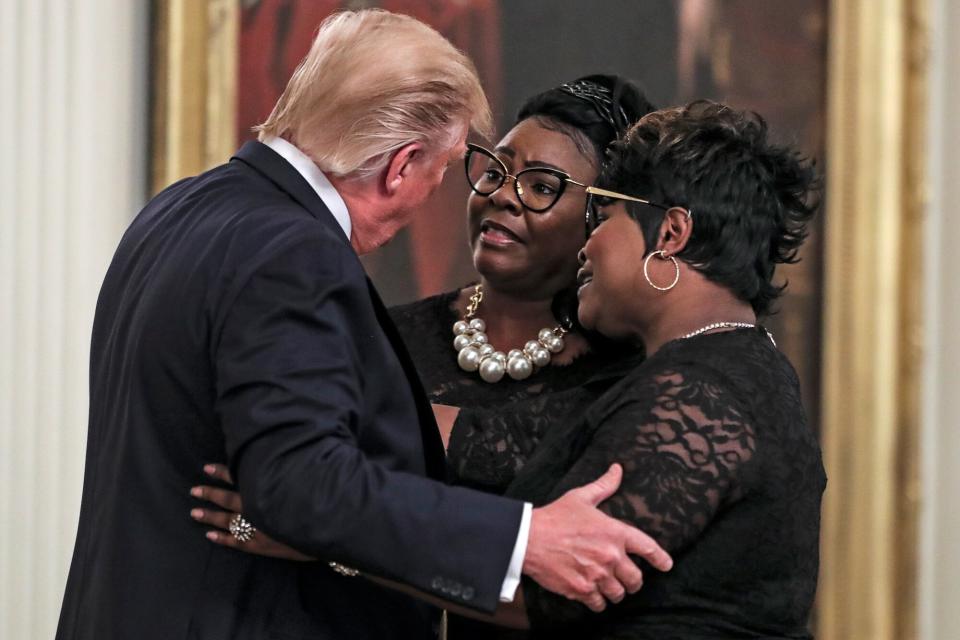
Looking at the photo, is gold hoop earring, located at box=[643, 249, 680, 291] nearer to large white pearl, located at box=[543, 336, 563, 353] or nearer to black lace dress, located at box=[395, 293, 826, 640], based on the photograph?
black lace dress, located at box=[395, 293, 826, 640]

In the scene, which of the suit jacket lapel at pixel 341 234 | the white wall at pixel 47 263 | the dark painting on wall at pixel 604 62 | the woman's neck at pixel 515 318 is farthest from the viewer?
the white wall at pixel 47 263

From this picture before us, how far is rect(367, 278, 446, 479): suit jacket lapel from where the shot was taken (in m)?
1.95

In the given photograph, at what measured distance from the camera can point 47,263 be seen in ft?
11.8

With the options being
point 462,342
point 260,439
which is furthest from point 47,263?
point 260,439

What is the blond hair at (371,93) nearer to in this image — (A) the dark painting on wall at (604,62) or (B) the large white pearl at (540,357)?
(B) the large white pearl at (540,357)

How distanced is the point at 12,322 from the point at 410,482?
7.17ft

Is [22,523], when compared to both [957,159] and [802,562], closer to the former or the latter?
[802,562]

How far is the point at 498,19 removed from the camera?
364 centimetres

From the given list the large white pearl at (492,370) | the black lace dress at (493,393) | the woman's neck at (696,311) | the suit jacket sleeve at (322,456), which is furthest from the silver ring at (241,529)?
the large white pearl at (492,370)

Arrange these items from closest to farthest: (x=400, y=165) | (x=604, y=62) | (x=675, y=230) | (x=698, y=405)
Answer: (x=698, y=405) < (x=400, y=165) < (x=675, y=230) < (x=604, y=62)

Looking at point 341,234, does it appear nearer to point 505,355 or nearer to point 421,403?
point 421,403

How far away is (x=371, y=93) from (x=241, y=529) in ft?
2.24

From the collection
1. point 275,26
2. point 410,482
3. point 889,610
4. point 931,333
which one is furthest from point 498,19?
point 410,482

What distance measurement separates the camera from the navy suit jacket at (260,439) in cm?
169
